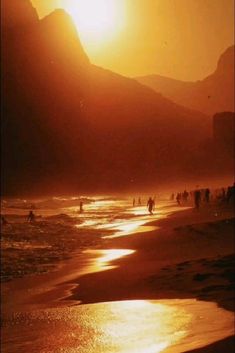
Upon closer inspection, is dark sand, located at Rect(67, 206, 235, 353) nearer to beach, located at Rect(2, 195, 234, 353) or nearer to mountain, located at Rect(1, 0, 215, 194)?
beach, located at Rect(2, 195, 234, 353)

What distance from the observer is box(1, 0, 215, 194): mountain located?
158125 millimetres

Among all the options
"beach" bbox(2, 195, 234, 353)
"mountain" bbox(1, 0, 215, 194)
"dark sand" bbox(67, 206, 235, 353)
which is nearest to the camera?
"beach" bbox(2, 195, 234, 353)

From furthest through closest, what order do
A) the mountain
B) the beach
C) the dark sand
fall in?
the mountain < the dark sand < the beach

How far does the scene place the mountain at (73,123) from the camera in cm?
15812

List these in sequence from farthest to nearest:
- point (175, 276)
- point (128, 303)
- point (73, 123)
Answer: point (73, 123) < point (175, 276) < point (128, 303)

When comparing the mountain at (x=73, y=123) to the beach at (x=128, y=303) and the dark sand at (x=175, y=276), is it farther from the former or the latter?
the beach at (x=128, y=303)

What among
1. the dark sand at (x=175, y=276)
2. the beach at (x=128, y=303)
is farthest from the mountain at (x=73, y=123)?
the beach at (x=128, y=303)

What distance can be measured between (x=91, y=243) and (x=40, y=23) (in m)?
169

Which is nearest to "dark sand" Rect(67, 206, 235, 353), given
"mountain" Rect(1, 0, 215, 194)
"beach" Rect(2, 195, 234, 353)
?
"beach" Rect(2, 195, 234, 353)

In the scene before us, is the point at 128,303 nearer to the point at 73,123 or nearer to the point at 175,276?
the point at 175,276

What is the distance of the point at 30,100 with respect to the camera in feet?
554

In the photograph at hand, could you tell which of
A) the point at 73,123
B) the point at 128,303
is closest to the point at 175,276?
the point at 128,303

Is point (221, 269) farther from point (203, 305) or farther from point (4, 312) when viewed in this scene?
point (4, 312)

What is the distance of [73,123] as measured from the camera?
563 ft
